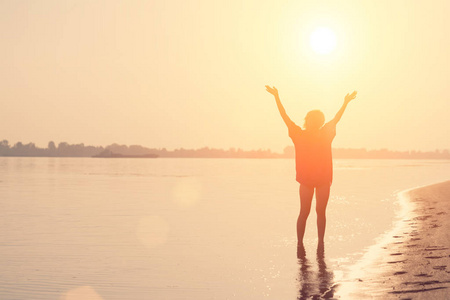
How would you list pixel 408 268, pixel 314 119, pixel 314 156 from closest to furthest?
pixel 408 268, pixel 314 156, pixel 314 119

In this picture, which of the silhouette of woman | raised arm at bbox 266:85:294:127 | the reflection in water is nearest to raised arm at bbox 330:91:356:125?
the silhouette of woman

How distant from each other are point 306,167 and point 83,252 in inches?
176

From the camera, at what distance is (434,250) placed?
10.1 metres

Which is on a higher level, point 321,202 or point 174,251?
point 321,202

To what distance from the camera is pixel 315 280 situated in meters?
8.17

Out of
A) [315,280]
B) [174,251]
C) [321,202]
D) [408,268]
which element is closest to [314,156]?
[321,202]

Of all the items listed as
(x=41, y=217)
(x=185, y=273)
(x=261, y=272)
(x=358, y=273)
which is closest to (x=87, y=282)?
(x=185, y=273)

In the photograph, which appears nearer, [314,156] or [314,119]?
[314,156]

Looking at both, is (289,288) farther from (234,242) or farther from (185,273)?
(234,242)

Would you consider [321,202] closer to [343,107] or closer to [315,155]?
[315,155]

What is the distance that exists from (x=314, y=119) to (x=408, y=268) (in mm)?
3360

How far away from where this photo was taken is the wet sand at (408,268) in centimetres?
709

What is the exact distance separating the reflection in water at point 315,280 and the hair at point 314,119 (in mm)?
2333

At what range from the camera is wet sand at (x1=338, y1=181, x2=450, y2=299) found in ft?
→ 23.3
